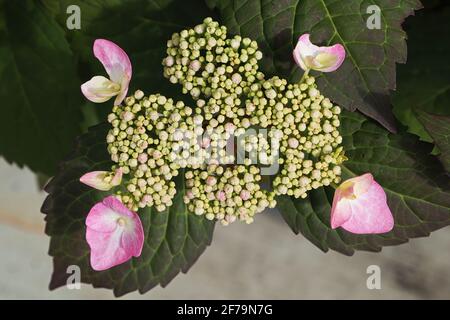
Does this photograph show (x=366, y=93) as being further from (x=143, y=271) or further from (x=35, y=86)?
(x=35, y=86)

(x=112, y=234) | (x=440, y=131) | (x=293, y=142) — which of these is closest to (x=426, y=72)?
(x=440, y=131)

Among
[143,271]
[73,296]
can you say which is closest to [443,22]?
[143,271]

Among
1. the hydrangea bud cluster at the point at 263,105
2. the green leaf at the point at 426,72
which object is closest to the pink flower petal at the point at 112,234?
the hydrangea bud cluster at the point at 263,105

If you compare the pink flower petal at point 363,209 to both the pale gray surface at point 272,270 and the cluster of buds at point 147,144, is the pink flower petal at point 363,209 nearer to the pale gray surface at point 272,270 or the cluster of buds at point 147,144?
the cluster of buds at point 147,144

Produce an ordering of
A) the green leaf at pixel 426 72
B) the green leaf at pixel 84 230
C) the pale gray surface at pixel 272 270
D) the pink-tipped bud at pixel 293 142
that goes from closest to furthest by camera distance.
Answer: the pink-tipped bud at pixel 293 142 < the green leaf at pixel 84 230 < the green leaf at pixel 426 72 < the pale gray surface at pixel 272 270

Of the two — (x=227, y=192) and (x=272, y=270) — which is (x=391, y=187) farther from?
(x=272, y=270)

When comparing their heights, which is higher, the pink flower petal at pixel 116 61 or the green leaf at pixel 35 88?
the green leaf at pixel 35 88
